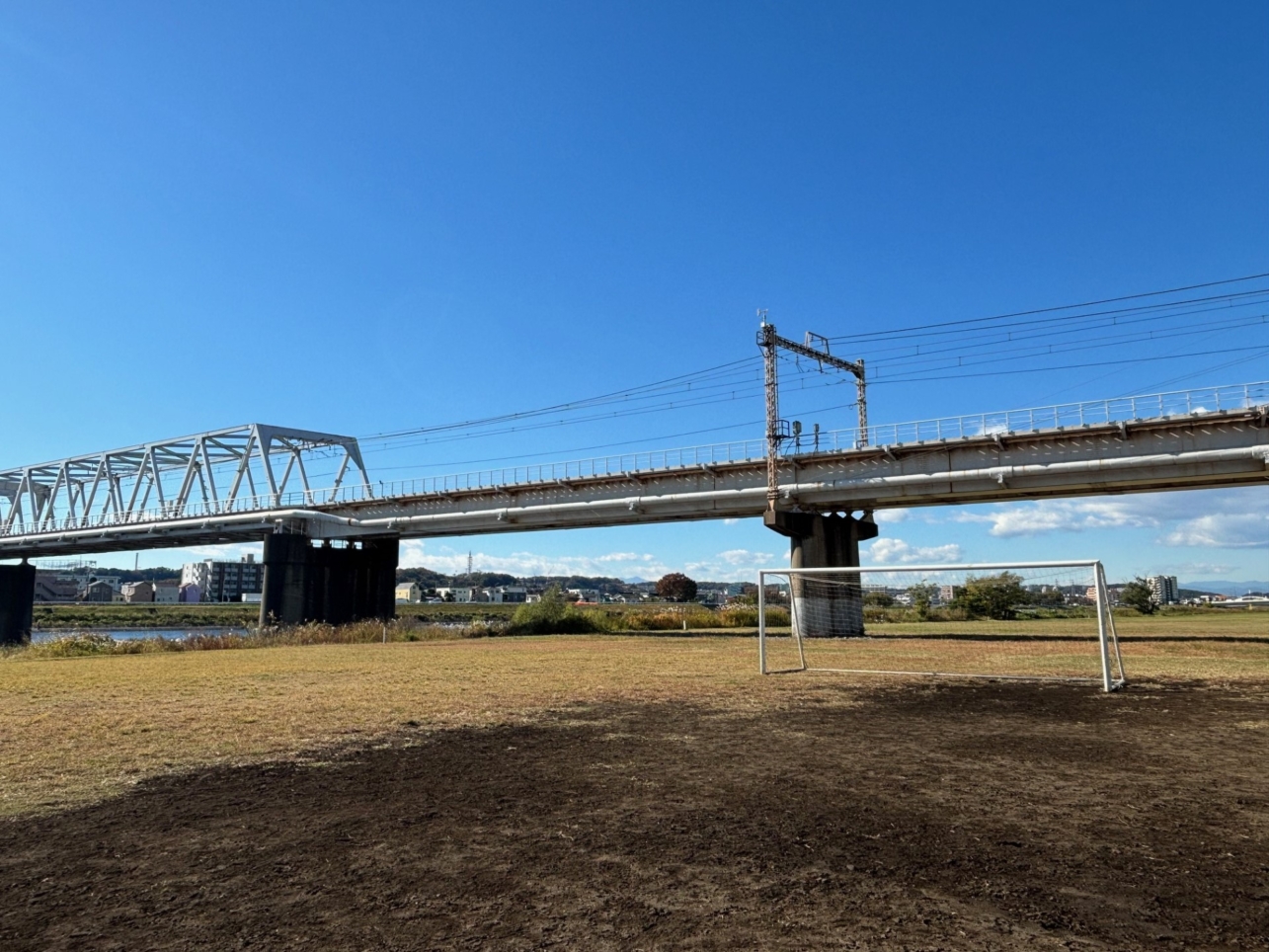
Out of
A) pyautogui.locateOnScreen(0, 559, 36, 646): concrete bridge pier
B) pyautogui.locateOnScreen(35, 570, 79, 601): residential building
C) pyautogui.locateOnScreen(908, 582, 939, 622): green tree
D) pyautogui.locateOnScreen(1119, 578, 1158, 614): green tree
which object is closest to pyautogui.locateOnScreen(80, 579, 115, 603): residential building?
pyautogui.locateOnScreen(35, 570, 79, 601): residential building

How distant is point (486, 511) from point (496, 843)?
5271cm

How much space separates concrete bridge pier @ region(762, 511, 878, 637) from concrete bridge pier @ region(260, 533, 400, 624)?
35.5m

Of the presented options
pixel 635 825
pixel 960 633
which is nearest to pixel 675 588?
pixel 960 633

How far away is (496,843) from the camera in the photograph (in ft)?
19.6

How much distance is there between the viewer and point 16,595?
290 ft

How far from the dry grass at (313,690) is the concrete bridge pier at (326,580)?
33.1 metres

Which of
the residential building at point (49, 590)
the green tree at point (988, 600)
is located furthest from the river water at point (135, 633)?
the residential building at point (49, 590)

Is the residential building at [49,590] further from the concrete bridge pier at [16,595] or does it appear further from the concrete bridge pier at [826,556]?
the concrete bridge pier at [826,556]

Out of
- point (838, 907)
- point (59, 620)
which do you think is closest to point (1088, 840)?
point (838, 907)

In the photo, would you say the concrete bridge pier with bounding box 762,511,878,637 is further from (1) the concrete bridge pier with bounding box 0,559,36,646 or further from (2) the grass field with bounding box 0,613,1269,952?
(1) the concrete bridge pier with bounding box 0,559,36,646

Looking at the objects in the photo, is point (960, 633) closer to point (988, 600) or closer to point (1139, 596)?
point (988, 600)

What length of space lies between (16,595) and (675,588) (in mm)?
100462

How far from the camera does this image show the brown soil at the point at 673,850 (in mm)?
4406

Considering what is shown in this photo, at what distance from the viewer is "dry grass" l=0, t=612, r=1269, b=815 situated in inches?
368
